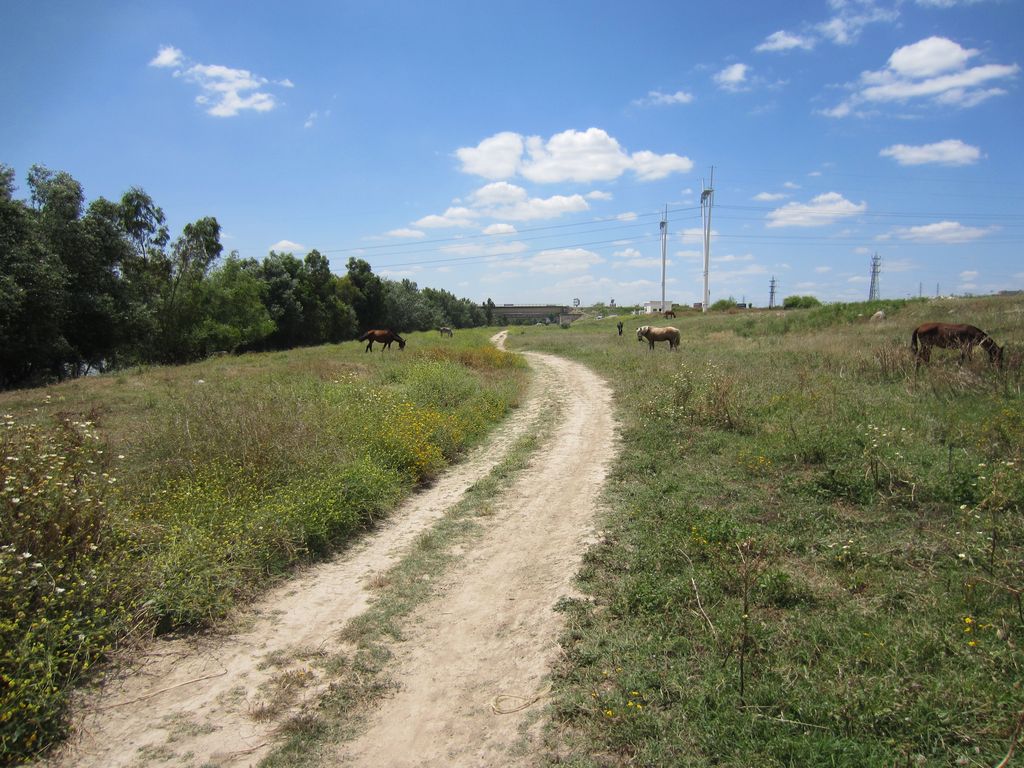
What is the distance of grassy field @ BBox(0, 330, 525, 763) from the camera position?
3.67 metres

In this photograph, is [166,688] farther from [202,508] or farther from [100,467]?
[100,467]

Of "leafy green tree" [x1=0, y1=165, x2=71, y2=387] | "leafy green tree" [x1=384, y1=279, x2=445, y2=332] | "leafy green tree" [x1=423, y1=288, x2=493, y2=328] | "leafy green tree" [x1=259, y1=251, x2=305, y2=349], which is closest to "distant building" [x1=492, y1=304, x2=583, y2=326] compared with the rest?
"leafy green tree" [x1=423, y1=288, x2=493, y2=328]

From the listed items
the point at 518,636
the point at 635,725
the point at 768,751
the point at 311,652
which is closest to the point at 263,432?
the point at 311,652

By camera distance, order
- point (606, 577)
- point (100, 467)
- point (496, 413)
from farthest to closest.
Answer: point (496, 413) < point (100, 467) < point (606, 577)

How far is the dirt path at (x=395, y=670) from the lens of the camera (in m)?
3.26

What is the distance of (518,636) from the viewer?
435cm

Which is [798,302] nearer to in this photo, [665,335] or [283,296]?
[665,335]

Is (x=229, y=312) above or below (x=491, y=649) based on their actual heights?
above

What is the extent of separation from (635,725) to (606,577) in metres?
1.88

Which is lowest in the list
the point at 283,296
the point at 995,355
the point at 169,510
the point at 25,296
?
the point at 169,510

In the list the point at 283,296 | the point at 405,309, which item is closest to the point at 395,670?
the point at 283,296

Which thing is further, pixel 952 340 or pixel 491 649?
pixel 952 340

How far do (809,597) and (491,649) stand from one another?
8.27 feet

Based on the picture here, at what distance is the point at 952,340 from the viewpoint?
1362 centimetres
